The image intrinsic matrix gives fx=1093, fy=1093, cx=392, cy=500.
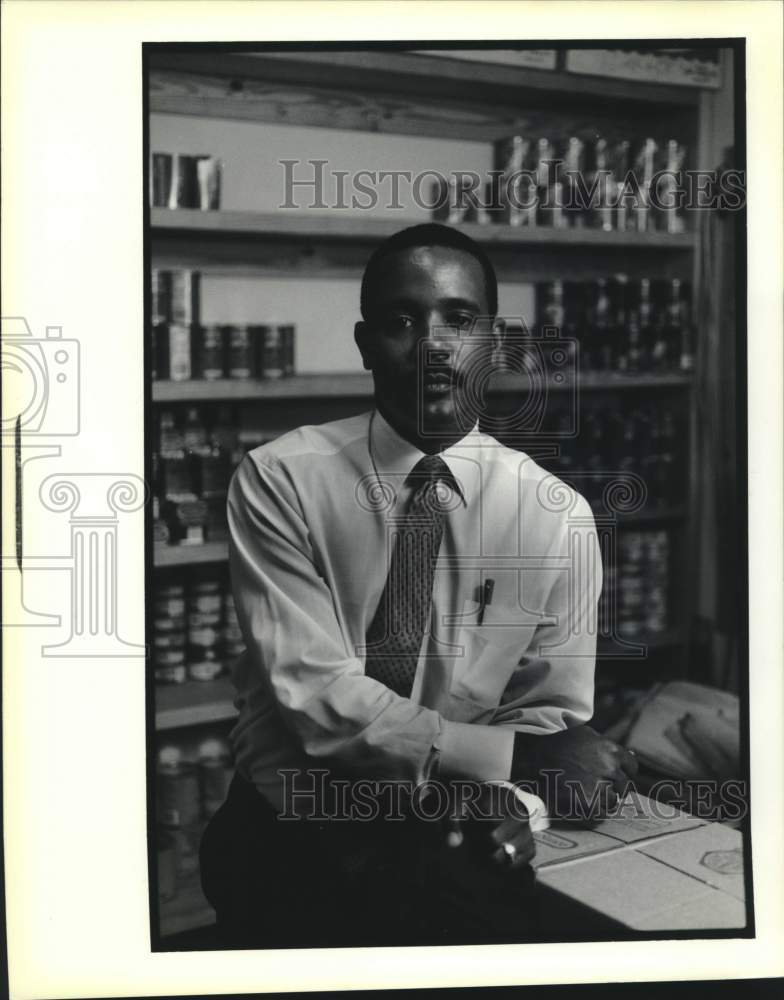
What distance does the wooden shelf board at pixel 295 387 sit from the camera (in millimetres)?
1549

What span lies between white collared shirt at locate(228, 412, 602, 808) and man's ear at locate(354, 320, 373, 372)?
0.08m

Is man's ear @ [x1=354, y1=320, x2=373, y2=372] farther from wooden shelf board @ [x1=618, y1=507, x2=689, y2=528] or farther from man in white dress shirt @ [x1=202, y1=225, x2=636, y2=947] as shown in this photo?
wooden shelf board @ [x1=618, y1=507, x2=689, y2=528]

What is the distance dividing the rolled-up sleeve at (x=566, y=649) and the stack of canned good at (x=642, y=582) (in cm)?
4

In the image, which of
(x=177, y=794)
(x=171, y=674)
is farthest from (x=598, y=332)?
(x=177, y=794)

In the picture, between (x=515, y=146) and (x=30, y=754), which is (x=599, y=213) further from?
(x=30, y=754)

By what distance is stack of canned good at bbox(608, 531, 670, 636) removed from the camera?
1610mm

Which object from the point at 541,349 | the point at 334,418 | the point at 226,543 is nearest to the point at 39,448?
the point at 226,543

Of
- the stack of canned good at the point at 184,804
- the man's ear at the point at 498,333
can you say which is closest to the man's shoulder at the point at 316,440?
the man's ear at the point at 498,333

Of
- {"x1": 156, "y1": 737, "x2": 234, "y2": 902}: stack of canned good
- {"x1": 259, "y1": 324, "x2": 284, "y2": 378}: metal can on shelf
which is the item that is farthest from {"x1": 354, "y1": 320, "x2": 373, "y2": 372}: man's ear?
{"x1": 156, "y1": 737, "x2": 234, "y2": 902}: stack of canned good

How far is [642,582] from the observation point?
1.63 meters

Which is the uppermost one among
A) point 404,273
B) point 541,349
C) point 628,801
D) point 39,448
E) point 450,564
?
point 404,273

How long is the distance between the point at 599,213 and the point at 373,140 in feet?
1.14

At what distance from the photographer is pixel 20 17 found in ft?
5.02

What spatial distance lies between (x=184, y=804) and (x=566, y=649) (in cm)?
60
